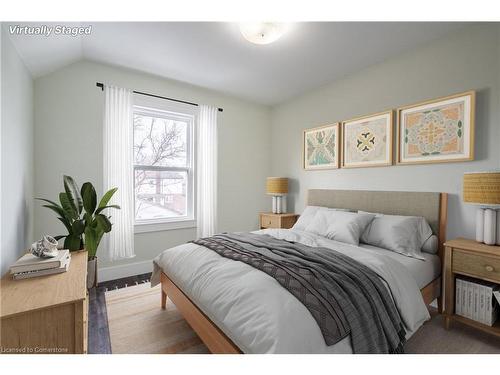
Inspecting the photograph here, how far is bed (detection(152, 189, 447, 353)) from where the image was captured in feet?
3.43

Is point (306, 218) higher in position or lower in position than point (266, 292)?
higher

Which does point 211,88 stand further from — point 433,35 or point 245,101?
point 433,35

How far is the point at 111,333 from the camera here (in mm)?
1854

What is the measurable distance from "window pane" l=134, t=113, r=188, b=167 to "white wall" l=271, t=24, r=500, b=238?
190cm

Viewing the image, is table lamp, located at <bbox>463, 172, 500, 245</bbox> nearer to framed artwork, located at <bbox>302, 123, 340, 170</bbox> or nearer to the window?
framed artwork, located at <bbox>302, 123, 340, 170</bbox>

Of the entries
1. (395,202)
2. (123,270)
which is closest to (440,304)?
(395,202)

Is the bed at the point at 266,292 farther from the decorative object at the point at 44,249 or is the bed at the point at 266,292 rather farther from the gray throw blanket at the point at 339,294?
the decorative object at the point at 44,249

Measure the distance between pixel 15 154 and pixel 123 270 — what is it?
1.74 metres

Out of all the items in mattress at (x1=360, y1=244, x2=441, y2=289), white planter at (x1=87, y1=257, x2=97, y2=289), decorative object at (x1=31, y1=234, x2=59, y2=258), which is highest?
decorative object at (x1=31, y1=234, x2=59, y2=258)

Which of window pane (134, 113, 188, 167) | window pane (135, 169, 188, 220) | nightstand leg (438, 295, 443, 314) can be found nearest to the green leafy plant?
window pane (135, 169, 188, 220)

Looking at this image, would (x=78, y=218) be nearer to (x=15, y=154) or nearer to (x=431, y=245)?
(x=15, y=154)

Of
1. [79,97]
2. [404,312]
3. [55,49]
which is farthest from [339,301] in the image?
[79,97]

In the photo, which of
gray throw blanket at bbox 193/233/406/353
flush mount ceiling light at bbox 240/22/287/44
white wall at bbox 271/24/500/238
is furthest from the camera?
white wall at bbox 271/24/500/238

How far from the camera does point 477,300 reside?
1776mm
